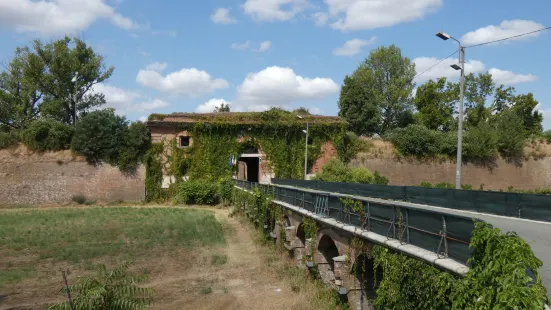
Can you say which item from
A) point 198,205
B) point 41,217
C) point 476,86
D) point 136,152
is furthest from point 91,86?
point 476,86

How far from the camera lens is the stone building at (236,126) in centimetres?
3806

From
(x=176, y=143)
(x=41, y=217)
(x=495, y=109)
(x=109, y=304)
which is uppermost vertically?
(x=495, y=109)

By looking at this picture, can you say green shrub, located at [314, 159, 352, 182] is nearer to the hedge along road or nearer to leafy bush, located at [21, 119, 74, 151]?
the hedge along road

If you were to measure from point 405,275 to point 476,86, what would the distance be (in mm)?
60103

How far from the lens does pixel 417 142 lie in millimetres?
41250

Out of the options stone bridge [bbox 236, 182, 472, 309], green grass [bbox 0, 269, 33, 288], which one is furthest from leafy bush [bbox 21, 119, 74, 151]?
stone bridge [bbox 236, 182, 472, 309]

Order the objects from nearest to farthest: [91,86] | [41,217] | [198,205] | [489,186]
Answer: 1. [41,217]
2. [198,205]
3. [489,186]
4. [91,86]

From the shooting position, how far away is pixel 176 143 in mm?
38219

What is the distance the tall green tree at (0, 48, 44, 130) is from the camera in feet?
166

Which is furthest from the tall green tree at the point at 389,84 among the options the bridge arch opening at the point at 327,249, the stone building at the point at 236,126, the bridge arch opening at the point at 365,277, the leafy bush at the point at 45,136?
the bridge arch opening at the point at 365,277

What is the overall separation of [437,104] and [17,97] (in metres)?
51.5

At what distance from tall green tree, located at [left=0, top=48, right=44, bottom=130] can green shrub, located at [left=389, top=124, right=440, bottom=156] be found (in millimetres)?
40202

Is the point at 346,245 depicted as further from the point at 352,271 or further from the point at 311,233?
the point at 311,233

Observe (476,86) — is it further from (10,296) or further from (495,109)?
(10,296)
